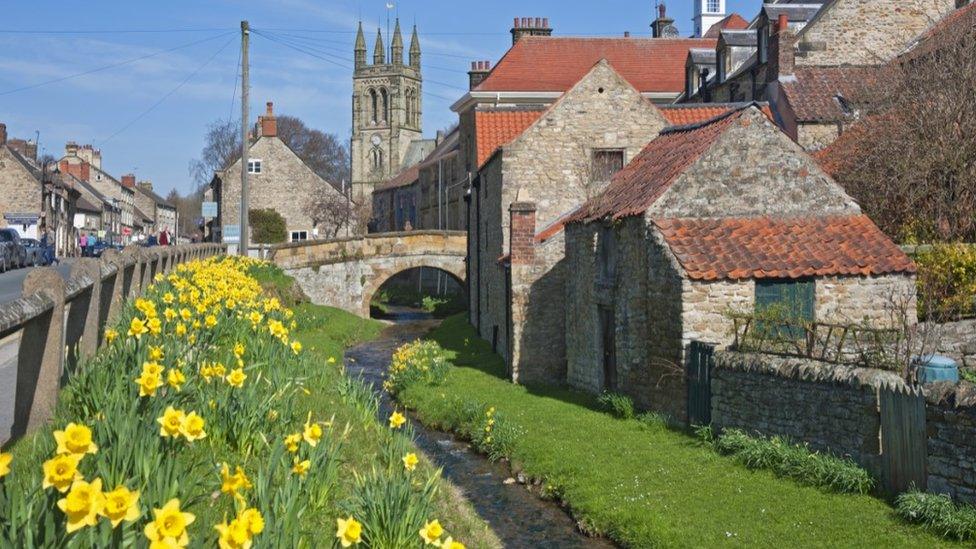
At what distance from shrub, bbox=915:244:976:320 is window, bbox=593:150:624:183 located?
11.2m

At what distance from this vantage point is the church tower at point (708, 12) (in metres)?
85.0

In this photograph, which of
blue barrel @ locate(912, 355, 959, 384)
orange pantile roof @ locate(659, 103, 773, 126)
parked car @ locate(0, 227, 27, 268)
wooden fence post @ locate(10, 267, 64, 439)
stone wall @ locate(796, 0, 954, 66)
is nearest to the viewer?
wooden fence post @ locate(10, 267, 64, 439)

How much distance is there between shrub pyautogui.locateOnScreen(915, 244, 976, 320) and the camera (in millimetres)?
19750

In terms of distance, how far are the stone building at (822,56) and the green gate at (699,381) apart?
617 inches

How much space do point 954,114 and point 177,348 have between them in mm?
19529

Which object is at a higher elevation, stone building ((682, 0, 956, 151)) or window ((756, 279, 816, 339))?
stone building ((682, 0, 956, 151))

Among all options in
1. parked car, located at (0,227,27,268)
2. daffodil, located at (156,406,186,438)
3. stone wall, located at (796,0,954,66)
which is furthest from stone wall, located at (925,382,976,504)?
parked car, located at (0,227,27,268)

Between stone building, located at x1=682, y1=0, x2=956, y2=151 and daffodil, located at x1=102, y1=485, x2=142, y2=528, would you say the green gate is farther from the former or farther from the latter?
stone building, located at x1=682, y1=0, x2=956, y2=151

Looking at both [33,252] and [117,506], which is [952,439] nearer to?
[117,506]

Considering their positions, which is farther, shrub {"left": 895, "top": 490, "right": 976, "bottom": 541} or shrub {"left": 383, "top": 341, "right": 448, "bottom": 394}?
shrub {"left": 383, "top": 341, "right": 448, "bottom": 394}

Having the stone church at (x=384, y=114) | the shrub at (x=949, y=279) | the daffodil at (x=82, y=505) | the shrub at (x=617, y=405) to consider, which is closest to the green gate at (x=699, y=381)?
the shrub at (x=617, y=405)

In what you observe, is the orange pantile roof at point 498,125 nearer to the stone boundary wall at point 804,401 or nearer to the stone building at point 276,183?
the stone boundary wall at point 804,401

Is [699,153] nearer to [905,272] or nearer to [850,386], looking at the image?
[905,272]

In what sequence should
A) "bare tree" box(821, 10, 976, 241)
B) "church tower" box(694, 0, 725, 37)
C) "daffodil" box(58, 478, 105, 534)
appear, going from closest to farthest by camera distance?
"daffodil" box(58, 478, 105, 534), "bare tree" box(821, 10, 976, 241), "church tower" box(694, 0, 725, 37)
